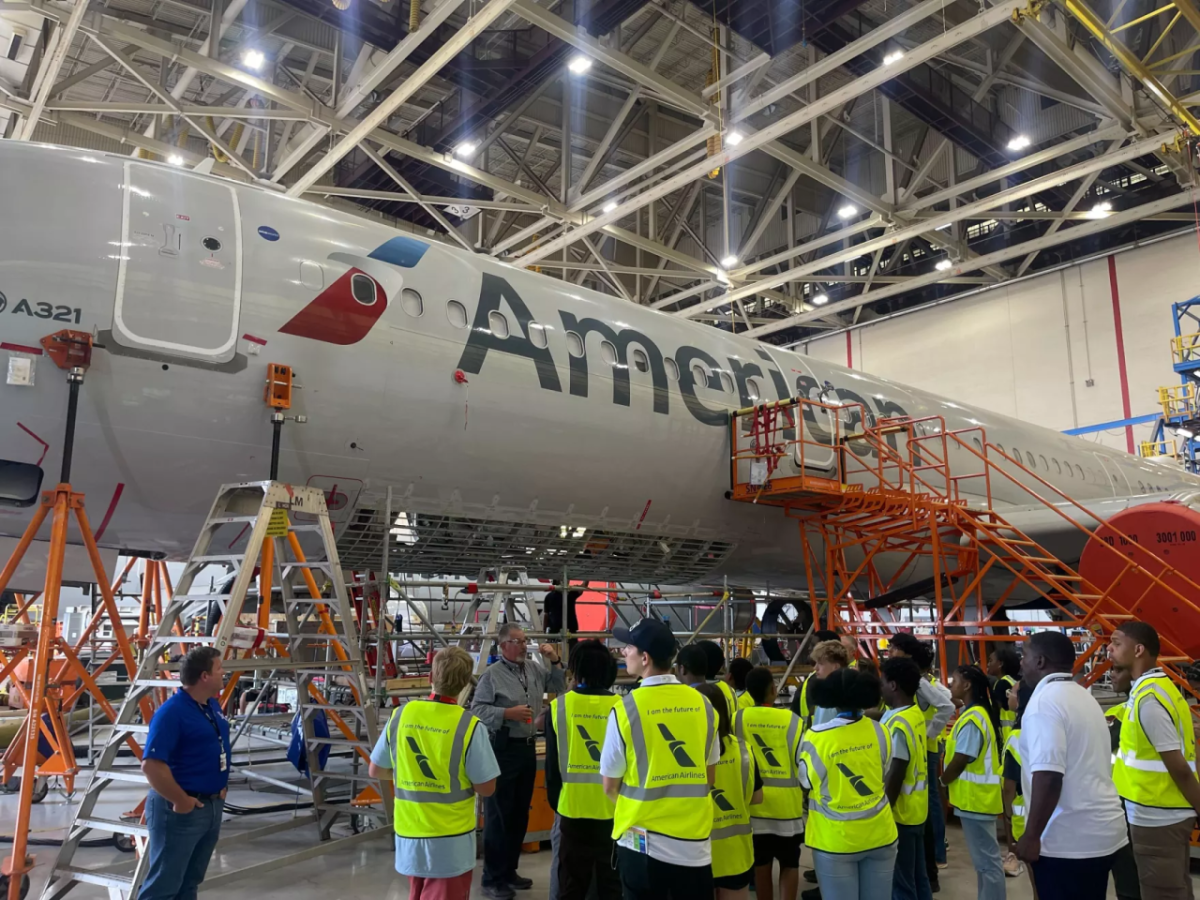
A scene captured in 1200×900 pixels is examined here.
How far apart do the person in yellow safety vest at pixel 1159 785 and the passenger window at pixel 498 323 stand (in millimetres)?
5667

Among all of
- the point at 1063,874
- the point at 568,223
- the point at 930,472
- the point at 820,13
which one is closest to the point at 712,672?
the point at 1063,874

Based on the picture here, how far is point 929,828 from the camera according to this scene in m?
6.97

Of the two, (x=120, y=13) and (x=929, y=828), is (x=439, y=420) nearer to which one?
(x=929, y=828)

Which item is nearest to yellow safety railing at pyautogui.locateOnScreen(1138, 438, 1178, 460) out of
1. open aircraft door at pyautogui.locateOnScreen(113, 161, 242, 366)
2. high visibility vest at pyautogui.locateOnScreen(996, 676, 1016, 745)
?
Answer: high visibility vest at pyautogui.locateOnScreen(996, 676, 1016, 745)

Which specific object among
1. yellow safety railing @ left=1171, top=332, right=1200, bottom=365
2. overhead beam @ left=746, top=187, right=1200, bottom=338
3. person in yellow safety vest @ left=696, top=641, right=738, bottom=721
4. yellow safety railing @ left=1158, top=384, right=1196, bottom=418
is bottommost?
person in yellow safety vest @ left=696, top=641, right=738, bottom=721

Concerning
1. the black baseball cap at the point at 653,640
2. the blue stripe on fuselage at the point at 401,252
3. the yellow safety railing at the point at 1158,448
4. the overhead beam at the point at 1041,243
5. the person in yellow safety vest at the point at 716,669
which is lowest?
the person in yellow safety vest at the point at 716,669

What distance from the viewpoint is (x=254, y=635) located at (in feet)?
20.9

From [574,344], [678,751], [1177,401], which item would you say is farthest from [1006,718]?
[1177,401]

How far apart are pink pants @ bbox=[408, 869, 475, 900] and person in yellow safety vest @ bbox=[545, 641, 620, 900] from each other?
79cm

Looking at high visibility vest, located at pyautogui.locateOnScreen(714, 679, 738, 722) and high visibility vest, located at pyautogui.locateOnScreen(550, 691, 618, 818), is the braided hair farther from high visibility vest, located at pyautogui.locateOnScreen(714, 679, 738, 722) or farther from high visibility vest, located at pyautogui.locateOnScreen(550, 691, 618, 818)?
high visibility vest, located at pyautogui.locateOnScreen(550, 691, 618, 818)

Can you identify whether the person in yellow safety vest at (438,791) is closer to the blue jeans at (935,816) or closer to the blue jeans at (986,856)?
the blue jeans at (986,856)

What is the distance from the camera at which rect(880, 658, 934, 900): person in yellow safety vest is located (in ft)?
17.1

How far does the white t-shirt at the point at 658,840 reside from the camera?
3891mm

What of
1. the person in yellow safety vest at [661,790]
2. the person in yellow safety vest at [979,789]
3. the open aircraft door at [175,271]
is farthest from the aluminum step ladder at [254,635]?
the person in yellow safety vest at [979,789]
